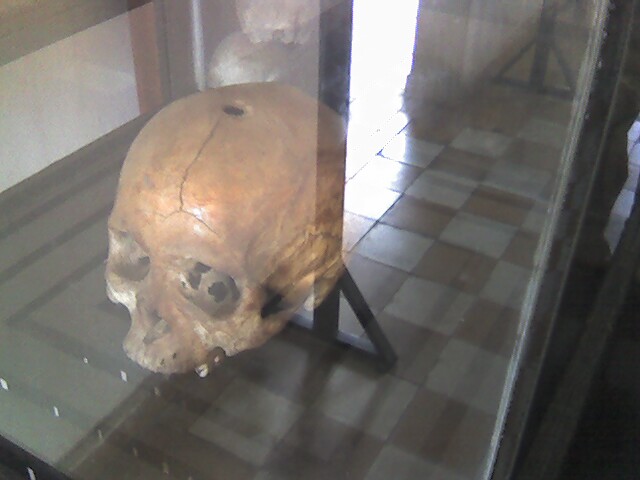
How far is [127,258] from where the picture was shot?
0.86m

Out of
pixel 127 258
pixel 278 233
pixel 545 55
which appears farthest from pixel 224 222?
pixel 545 55

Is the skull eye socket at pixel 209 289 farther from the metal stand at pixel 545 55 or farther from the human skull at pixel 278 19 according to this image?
the metal stand at pixel 545 55

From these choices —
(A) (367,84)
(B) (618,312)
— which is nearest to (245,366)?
(A) (367,84)

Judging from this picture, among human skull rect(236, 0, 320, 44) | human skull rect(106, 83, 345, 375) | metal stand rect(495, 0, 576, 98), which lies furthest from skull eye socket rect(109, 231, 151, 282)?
metal stand rect(495, 0, 576, 98)

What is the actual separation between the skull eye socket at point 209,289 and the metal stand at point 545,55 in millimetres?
384

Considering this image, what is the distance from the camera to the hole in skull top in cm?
76

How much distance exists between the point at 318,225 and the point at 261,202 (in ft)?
0.27

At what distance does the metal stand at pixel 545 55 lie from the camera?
1.74 feet

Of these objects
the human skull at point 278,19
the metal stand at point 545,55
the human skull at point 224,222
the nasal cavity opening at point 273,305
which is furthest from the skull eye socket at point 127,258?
the metal stand at point 545,55

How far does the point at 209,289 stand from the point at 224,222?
0.11 meters

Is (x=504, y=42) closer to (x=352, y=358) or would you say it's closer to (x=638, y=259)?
(x=638, y=259)

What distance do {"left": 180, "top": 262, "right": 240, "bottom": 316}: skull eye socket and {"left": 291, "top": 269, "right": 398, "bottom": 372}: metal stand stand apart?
4.2 inches

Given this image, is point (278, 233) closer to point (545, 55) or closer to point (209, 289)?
point (209, 289)

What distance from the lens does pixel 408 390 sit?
0.82 m
